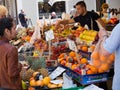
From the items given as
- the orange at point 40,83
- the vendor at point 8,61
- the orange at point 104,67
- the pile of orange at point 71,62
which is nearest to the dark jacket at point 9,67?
the vendor at point 8,61

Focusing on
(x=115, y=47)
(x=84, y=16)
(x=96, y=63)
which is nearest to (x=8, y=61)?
(x=96, y=63)

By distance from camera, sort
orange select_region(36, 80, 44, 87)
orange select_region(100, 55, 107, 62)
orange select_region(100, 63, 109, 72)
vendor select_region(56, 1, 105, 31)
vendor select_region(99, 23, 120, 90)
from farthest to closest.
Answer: vendor select_region(56, 1, 105, 31) → orange select_region(36, 80, 44, 87) → orange select_region(100, 63, 109, 72) → orange select_region(100, 55, 107, 62) → vendor select_region(99, 23, 120, 90)

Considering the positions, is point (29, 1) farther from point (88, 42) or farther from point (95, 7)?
point (88, 42)

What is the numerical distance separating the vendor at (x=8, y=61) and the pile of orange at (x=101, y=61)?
74 cm

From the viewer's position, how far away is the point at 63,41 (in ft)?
14.5

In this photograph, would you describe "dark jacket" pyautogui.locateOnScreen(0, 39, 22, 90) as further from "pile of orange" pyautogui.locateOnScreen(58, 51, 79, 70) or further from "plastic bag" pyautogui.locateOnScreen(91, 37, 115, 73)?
"plastic bag" pyautogui.locateOnScreen(91, 37, 115, 73)

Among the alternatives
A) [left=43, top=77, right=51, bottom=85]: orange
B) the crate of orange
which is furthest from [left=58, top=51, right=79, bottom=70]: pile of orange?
[left=43, top=77, right=51, bottom=85]: orange

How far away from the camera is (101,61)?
2.55 metres

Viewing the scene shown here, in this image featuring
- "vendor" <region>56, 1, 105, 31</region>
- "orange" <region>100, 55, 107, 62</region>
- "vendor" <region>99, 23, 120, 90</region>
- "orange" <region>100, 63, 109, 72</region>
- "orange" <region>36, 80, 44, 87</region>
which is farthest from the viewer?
"vendor" <region>56, 1, 105, 31</region>

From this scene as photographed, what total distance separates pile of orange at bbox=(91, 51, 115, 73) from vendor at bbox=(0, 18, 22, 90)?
2.44 feet

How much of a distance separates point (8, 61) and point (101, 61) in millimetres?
881

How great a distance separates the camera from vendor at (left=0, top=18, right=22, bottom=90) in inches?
104

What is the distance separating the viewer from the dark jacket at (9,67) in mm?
2635

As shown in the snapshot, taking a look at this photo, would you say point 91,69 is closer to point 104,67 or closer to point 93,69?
point 93,69
